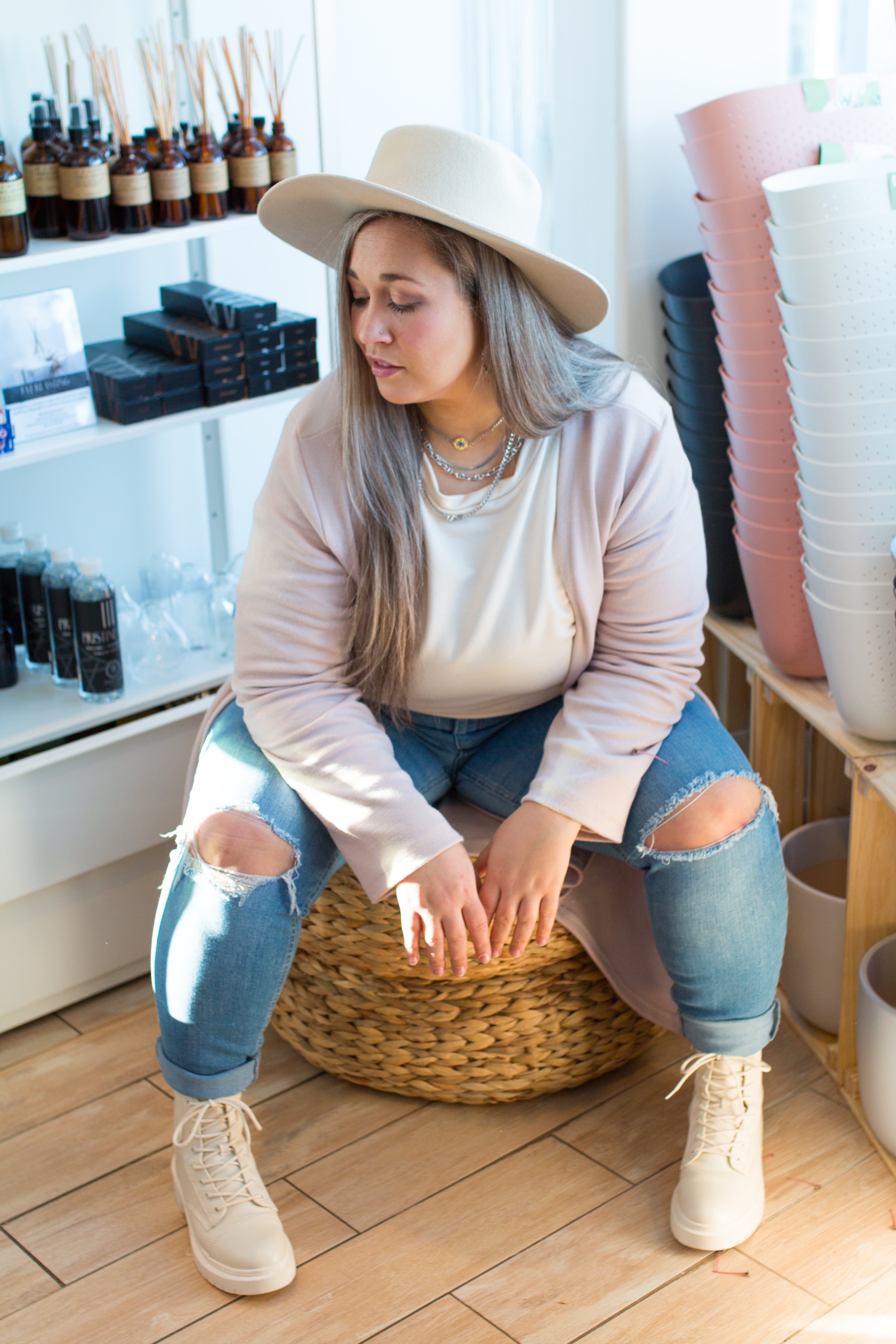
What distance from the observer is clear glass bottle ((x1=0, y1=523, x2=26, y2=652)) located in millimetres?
2055

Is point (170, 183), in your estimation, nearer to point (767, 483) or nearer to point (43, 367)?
point (43, 367)

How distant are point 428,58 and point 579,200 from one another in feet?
1.55

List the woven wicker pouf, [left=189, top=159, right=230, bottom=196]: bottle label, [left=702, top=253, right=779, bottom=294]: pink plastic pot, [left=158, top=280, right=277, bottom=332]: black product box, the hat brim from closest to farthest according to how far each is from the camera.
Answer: the hat brim → the woven wicker pouf → [left=702, top=253, right=779, bottom=294]: pink plastic pot → [left=189, top=159, right=230, bottom=196]: bottle label → [left=158, top=280, right=277, bottom=332]: black product box

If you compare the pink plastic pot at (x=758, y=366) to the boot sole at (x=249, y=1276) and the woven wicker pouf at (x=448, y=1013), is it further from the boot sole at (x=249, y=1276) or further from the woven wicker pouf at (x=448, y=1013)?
the boot sole at (x=249, y=1276)

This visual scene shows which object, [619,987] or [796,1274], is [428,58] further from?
[796,1274]

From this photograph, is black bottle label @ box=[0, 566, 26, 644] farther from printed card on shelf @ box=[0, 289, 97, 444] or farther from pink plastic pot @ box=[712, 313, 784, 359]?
pink plastic pot @ box=[712, 313, 784, 359]

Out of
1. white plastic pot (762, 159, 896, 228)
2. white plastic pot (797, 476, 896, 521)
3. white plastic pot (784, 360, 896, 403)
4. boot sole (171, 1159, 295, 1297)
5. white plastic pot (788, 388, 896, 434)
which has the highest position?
white plastic pot (762, 159, 896, 228)

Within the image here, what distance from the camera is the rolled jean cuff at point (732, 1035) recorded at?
1640mm

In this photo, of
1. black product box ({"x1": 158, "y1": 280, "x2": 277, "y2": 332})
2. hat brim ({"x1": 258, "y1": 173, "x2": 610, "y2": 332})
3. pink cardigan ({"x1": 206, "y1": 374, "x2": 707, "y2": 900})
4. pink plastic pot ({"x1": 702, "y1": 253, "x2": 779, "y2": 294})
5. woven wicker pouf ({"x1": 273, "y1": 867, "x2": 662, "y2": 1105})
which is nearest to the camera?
hat brim ({"x1": 258, "y1": 173, "x2": 610, "y2": 332})

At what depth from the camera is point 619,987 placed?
1772 millimetres

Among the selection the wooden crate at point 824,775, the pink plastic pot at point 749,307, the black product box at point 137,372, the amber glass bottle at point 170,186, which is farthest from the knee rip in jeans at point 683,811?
the amber glass bottle at point 170,186

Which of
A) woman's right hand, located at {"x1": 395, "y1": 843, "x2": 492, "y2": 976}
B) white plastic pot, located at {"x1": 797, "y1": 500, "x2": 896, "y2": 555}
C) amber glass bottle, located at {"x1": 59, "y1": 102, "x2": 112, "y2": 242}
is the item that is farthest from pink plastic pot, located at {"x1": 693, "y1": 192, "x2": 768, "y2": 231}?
woman's right hand, located at {"x1": 395, "y1": 843, "x2": 492, "y2": 976}

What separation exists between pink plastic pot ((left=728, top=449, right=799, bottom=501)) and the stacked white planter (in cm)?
14

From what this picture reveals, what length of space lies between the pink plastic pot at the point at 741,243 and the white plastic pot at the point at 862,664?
1.50ft
